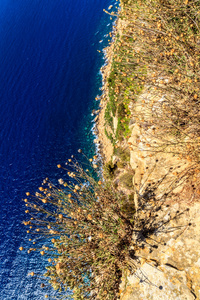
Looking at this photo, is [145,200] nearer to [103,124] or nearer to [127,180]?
[127,180]

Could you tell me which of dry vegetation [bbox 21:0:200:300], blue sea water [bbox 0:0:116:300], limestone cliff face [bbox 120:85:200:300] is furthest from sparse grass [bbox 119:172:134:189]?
blue sea water [bbox 0:0:116:300]

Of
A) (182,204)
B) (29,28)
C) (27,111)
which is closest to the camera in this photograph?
(182,204)

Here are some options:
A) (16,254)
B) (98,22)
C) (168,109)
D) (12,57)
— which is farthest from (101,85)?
(12,57)

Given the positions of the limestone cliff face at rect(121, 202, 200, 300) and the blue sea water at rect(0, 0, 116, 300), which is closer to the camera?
the limestone cliff face at rect(121, 202, 200, 300)

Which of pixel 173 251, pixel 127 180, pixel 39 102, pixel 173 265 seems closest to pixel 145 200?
pixel 173 251

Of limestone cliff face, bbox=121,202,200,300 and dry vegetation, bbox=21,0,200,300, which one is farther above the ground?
dry vegetation, bbox=21,0,200,300

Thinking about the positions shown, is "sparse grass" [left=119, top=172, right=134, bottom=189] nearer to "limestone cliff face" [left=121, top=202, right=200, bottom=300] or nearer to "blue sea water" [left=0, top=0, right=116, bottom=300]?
"limestone cliff face" [left=121, top=202, right=200, bottom=300]

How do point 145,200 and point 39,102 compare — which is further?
point 39,102

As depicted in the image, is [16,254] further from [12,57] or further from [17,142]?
[12,57]
